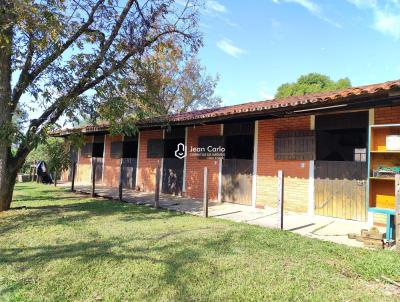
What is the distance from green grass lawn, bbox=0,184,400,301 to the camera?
330 cm


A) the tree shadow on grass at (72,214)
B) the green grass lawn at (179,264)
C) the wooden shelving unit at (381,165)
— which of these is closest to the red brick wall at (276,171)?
the wooden shelving unit at (381,165)

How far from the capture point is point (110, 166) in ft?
48.7

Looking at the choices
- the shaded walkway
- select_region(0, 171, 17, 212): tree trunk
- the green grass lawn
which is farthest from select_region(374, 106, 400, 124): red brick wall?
select_region(0, 171, 17, 212): tree trunk

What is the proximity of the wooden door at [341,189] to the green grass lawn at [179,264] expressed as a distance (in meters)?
2.27

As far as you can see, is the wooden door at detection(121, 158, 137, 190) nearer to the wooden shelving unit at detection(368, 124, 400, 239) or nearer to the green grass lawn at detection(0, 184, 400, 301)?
the green grass lawn at detection(0, 184, 400, 301)

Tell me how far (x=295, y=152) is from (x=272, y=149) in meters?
0.77

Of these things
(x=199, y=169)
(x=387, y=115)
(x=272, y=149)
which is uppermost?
(x=387, y=115)

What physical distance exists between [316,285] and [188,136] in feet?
26.8

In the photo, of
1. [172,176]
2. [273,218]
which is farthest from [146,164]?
[273,218]

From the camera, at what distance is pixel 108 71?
7.84m

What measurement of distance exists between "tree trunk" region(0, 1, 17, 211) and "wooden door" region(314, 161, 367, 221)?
7015 millimetres

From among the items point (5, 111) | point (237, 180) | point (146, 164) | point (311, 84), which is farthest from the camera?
point (311, 84)

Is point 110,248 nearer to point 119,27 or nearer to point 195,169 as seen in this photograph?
point 119,27

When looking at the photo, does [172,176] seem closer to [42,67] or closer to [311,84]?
[42,67]
